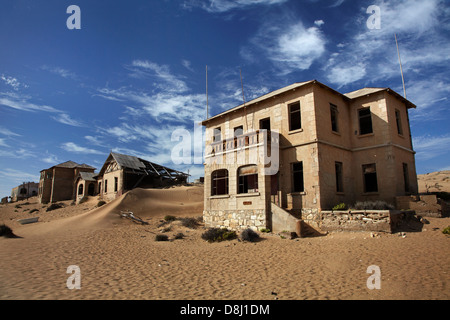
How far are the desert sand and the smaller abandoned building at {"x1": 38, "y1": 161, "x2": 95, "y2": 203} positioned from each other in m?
30.7

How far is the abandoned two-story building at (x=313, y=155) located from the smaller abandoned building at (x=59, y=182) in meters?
35.4

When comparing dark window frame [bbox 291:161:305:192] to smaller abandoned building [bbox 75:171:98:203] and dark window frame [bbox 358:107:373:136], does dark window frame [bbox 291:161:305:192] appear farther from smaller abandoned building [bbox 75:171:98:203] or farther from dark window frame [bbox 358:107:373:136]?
smaller abandoned building [bbox 75:171:98:203]

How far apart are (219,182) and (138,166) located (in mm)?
20096

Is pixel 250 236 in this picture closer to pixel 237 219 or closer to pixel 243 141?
pixel 237 219

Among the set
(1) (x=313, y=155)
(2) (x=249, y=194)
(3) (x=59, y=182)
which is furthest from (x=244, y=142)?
(3) (x=59, y=182)

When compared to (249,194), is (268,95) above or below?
above

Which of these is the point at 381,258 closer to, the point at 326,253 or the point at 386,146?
the point at 326,253

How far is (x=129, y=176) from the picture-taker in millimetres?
35188

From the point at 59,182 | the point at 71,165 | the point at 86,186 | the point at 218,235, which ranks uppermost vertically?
the point at 71,165

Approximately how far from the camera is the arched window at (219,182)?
65.5ft

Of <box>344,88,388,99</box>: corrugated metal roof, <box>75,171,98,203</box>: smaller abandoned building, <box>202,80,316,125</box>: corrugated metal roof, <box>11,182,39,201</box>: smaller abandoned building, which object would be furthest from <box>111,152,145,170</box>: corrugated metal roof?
<box>11,182,39,201</box>: smaller abandoned building

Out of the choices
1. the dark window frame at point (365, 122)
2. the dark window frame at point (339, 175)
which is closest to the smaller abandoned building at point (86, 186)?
the dark window frame at point (339, 175)

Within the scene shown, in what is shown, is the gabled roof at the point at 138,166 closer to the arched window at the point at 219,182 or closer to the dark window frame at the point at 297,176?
the arched window at the point at 219,182
